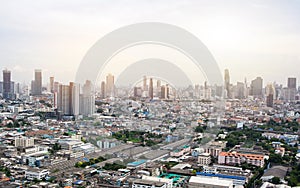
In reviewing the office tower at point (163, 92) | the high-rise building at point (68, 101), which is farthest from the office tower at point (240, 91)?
the high-rise building at point (68, 101)

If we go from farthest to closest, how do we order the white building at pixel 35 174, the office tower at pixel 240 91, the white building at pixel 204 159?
the office tower at pixel 240 91 < the white building at pixel 204 159 < the white building at pixel 35 174

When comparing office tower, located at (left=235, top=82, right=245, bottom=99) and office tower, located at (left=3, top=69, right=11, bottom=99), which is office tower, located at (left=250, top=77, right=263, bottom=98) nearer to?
office tower, located at (left=235, top=82, right=245, bottom=99)

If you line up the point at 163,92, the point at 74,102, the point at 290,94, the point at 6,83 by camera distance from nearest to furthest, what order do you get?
the point at 74,102, the point at 163,92, the point at 6,83, the point at 290,94

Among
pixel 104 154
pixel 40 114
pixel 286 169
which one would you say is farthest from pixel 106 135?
pixel 40 114

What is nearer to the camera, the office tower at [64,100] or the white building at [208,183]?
the white building at [208,183]

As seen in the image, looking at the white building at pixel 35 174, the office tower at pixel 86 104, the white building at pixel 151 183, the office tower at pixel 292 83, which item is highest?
the office tower at pixel 292 83

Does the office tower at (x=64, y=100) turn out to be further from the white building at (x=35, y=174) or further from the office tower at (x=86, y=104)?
the white building at (x=35, y=174)

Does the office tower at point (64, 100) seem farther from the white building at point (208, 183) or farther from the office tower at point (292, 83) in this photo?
the office tower at point (292, 83)

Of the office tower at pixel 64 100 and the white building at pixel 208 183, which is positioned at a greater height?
the office tower at pixel 64 100

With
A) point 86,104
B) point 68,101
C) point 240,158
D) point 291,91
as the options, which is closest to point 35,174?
point 240,158

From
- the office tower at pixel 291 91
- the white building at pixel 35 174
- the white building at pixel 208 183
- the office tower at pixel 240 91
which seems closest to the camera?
the white building at pixel 208 183

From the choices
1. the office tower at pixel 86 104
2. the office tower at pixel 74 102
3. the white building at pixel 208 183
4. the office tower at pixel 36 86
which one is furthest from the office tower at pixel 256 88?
the white building at pixel 208 183

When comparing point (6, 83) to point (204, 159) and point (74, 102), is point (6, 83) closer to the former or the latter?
point (74, 102)
